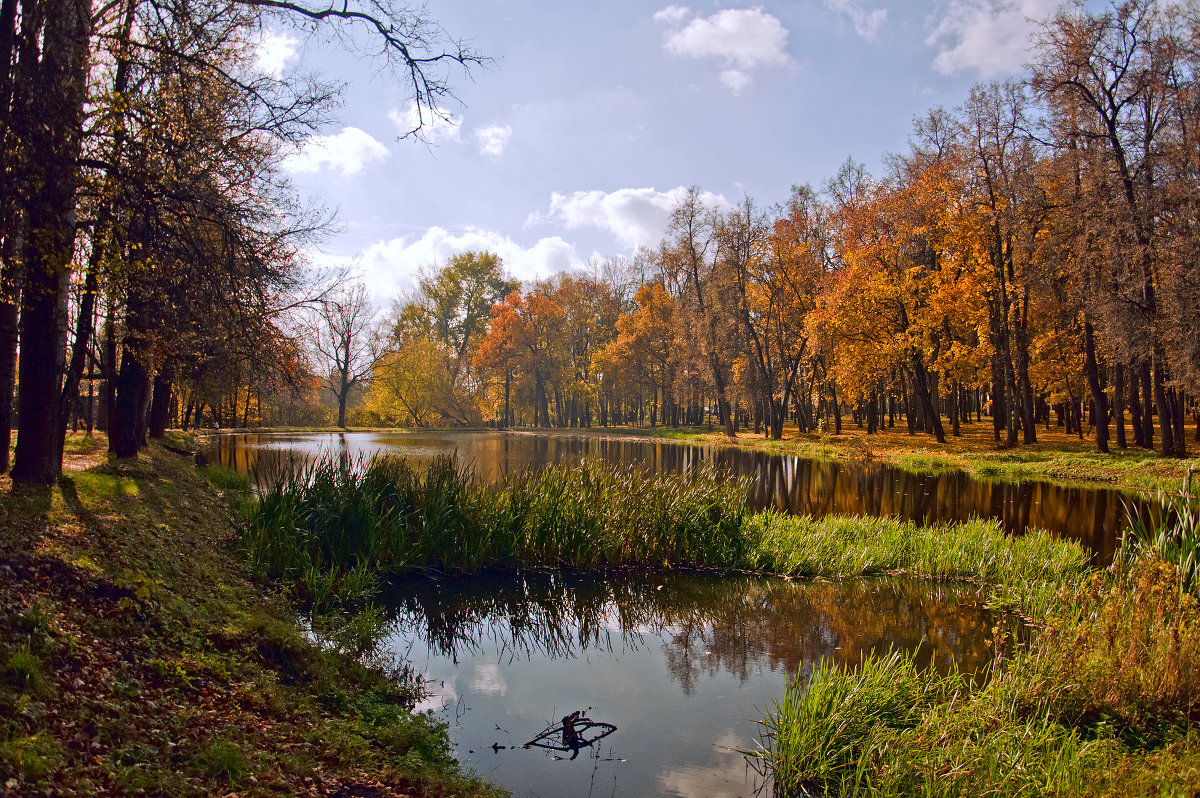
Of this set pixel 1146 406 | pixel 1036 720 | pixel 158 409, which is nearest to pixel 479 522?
pixel 1036 720

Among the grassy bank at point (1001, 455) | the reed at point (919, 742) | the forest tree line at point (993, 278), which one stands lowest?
the reed at point (919, 742)

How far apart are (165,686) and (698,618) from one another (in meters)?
6.51

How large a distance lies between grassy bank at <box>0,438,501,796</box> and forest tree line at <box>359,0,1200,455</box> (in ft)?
79.8

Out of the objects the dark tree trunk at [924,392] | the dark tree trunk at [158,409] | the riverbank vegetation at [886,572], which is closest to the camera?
the riverbank vegetation at [886,572]

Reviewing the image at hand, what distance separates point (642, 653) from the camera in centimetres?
829

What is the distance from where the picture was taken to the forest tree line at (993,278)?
22625mm

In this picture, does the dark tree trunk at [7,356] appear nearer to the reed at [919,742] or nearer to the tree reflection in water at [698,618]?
the tree reflection in water at [698,618]

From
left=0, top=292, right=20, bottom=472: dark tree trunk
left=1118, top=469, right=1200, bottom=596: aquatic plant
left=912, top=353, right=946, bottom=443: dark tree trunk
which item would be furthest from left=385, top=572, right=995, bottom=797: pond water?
left=912, top=353, right=946, bottom=443: dark tree trunk

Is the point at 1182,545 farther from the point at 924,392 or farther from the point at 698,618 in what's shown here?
the point at 924,392

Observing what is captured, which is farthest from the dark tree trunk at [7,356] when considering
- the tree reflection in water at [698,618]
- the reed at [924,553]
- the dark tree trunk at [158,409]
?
the dark tree trunk at [158,409]

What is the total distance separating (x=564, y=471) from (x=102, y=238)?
26.0 feet

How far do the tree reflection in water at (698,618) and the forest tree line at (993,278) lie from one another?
1730 cm

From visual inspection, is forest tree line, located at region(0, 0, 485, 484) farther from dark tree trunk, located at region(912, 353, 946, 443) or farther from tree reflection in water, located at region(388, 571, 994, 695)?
dark tree trunk, located at region(912, 353, 946, 443)

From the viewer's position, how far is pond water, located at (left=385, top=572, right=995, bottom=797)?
5.66 m
